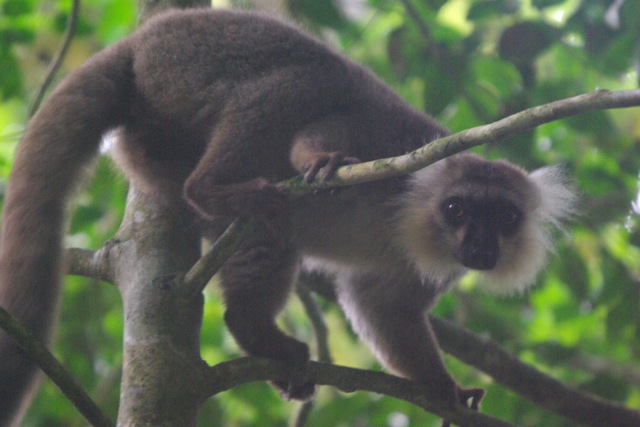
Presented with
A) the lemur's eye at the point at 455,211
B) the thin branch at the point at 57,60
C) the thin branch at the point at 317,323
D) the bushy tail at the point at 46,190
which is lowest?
the thin branch at the point at 317,323

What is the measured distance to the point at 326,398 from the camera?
603cm

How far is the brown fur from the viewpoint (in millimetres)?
3914

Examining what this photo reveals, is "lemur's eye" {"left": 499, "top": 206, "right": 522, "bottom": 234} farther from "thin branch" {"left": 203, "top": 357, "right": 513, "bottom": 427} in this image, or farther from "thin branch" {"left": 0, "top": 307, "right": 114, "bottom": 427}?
"thin branch" {"left": 0, "top": 307, "right": 114, "bottom": 427}

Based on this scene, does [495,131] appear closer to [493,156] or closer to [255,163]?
[255,163]

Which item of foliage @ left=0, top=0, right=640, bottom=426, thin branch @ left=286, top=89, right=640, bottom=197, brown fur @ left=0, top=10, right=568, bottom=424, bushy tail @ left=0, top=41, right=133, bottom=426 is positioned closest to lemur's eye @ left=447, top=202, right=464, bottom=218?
brown fur @ left=0, top=10, right=568, bottom=424

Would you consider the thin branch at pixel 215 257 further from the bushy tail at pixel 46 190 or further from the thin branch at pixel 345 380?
the bushy tail at pixel 46 190

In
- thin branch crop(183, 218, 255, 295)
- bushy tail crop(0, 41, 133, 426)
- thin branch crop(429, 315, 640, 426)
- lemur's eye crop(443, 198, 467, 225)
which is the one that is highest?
bushy tail crop(0, 41, 133, 426)

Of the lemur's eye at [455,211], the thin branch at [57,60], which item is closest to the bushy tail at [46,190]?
the thin branch at [57,60]

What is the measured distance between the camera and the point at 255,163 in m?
4.25

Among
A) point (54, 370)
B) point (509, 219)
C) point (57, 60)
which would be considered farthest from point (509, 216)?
point (57, 60)

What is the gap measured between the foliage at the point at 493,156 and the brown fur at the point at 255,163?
0.61m

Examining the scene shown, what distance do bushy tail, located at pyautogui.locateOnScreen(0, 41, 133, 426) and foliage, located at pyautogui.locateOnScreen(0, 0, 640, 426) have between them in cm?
128

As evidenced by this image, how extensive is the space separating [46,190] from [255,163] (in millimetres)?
1215

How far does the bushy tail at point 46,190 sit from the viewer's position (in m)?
3.24
